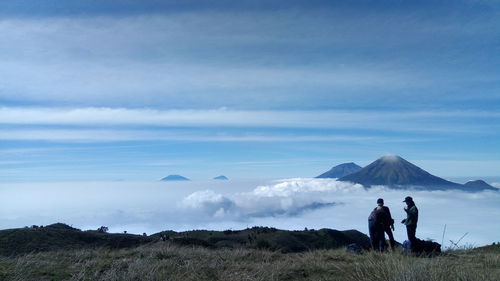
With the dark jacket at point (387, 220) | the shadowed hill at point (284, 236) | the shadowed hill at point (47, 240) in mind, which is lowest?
the shadowed hill at point (284, 236)

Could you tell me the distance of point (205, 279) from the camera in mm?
8102

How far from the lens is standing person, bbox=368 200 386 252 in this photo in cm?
1401

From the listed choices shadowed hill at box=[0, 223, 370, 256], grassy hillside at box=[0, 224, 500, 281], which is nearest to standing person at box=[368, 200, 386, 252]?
shadowed hill at box=[0, 223, 370, 256]

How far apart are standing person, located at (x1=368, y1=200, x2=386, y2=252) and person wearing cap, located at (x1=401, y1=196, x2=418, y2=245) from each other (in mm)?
696

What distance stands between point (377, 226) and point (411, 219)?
108 cm

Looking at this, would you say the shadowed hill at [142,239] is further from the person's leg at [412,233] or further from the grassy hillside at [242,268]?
the grassy hillside at [242,268]

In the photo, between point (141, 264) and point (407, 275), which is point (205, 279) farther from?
point (407, 275)

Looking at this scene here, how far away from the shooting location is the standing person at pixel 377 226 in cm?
1401

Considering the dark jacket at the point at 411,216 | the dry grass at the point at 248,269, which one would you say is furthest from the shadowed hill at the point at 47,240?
the dark jacket at the point at 411,216

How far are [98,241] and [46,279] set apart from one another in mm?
26305

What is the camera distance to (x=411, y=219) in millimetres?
13531

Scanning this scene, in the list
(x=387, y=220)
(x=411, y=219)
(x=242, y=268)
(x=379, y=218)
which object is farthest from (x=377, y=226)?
(x=242, y=268)

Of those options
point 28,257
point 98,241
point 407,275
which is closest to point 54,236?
point 98,241

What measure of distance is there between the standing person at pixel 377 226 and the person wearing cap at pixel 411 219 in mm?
696
